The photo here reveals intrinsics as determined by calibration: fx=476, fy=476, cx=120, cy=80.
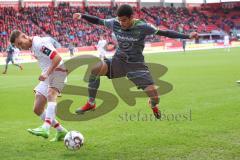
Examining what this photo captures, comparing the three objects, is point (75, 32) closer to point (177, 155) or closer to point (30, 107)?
point (30, 107)

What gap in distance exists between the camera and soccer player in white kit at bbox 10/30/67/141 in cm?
778

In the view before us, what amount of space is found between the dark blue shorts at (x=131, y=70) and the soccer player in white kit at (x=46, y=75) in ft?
3.37

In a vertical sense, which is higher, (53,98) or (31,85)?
(53,98)

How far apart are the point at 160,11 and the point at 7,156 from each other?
60.9m

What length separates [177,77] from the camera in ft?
68.8

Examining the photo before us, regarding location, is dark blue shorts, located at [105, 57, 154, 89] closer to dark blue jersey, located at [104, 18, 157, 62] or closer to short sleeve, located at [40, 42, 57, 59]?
dark blue jersey, located at [104, 18, 157, 62]

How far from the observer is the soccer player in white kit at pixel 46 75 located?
778 cm

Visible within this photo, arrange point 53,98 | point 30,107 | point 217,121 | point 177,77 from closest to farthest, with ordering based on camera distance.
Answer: point 53,98, point 217,121, point 30,107, point 177,77

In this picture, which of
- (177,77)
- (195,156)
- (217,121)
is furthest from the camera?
(177,77)

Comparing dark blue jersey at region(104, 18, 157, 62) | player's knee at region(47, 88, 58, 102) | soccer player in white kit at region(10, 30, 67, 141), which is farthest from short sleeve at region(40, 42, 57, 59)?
dark blue jersey at region(104, 18, 157, 62)

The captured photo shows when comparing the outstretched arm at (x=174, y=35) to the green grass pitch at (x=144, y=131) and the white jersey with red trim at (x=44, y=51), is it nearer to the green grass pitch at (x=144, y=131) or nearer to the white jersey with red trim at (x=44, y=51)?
the green grass pitch at (x=144, y=131)

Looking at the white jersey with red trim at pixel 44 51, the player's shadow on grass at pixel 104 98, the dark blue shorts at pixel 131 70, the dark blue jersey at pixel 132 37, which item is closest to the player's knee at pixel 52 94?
the white jersey with red trim at pixel 44 51

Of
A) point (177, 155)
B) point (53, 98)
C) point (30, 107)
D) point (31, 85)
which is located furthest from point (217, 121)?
point (31, 85)

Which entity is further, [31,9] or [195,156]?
[31,9]
